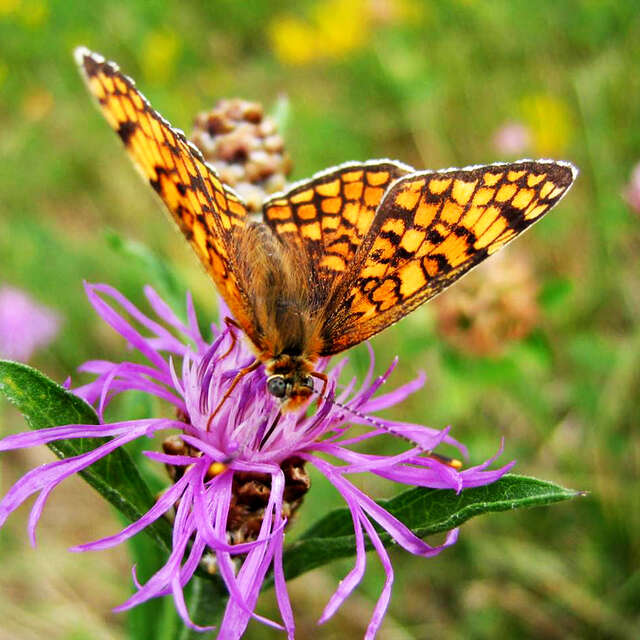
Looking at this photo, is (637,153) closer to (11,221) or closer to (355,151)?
(355,151)

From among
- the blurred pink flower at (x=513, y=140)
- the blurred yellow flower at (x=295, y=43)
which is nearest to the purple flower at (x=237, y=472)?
the blurred pink flower at (x=513, y=140)

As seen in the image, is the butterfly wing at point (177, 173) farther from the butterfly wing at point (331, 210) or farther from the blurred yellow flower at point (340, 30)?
the blurred yellow flower at point (340, 30)

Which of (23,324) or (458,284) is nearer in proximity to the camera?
(458,284)

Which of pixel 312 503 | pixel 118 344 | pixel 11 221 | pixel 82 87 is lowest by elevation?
pixel 312 503

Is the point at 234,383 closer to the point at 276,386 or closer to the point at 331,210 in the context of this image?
the point at 276,386

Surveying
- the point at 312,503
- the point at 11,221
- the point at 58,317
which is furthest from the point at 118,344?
the point at 312,503

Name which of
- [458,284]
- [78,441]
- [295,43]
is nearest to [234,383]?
[78,441]
